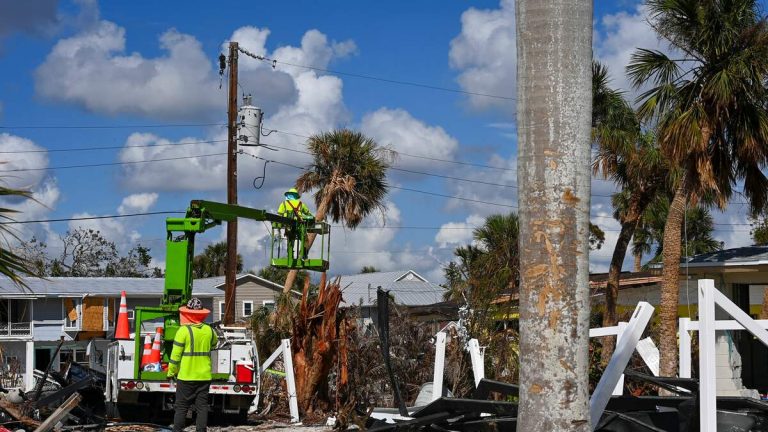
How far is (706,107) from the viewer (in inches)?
786

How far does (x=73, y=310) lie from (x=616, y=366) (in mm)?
46847

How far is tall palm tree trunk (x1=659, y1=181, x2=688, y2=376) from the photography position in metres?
20.0

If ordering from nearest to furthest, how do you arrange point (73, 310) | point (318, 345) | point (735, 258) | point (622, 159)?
point (318, 345)
point (735, 258)
point (622, 159)
point (73, 310)

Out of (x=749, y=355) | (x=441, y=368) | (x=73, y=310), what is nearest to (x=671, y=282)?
(x=749, y=355)

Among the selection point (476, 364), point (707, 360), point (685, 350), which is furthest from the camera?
point (476, 364)

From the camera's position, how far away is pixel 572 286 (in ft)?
18.0

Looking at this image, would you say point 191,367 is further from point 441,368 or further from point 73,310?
point 73,310

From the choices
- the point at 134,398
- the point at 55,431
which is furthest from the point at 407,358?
the point at 55,431

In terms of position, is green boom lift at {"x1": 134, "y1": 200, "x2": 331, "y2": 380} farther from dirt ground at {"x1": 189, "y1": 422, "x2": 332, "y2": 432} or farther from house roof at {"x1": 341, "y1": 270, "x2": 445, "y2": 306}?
house roof at {"x1": 341, "y1": 270, "x2": 445, "y2": 306}

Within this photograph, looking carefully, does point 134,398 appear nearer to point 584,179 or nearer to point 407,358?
point 407,358

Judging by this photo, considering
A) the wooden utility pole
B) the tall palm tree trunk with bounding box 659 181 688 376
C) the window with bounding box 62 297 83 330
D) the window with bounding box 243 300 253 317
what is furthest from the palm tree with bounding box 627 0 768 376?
the window with bounding box 243 300 253 317

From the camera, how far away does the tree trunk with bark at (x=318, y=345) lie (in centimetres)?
1797

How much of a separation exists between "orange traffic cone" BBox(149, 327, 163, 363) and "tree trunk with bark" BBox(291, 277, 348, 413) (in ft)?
8.55

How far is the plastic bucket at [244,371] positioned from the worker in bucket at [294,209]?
125 inches
